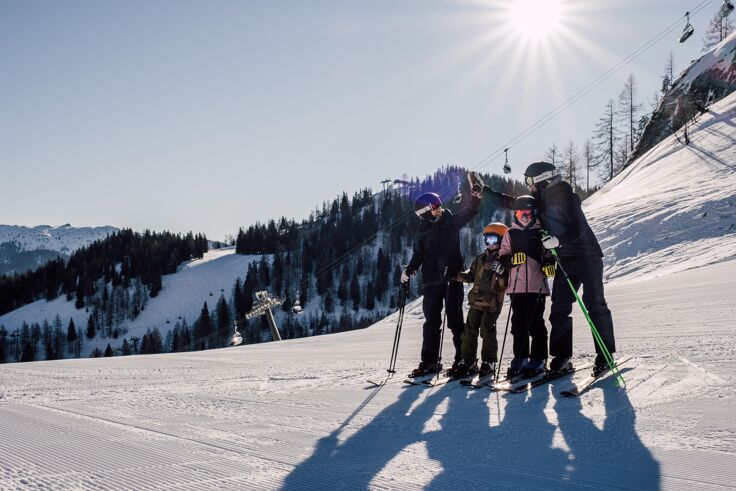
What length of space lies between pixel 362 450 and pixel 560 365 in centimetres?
286

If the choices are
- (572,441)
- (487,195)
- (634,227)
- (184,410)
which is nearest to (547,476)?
(572,441)

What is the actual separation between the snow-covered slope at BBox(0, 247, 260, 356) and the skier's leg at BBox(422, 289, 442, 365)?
13168 centimetres

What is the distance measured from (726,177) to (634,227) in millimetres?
7514

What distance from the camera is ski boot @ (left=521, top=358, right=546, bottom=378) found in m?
5.25

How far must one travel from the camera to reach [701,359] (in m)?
5.06

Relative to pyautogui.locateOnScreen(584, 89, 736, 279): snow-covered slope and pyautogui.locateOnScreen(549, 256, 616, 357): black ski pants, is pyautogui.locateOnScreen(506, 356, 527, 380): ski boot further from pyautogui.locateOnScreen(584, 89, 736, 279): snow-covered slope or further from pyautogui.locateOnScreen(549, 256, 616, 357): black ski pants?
pyautogui.locateOnScreen(584, 89, 736, 279): snow-covered slope

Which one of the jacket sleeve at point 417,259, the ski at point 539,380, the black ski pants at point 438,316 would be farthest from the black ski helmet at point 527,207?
the ski at point 539,380

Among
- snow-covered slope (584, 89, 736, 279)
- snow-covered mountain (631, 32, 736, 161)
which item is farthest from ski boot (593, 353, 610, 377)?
snow-covered mountain (631, 32, 736, 161)

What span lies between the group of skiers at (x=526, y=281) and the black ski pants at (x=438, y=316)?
0.04 ft

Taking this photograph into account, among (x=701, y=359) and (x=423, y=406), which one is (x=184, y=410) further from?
(x=701, y=359)

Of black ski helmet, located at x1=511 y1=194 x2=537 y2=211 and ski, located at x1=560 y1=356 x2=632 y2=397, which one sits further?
black ski helmet, located at x1=511 y1=194 x2=537 y2=211

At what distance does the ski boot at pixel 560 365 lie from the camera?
5151 millimetres

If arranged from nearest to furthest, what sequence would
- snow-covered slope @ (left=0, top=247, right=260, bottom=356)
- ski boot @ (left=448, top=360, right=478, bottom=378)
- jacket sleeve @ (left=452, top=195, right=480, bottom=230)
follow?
1. ski boot @ (left=448, top=360, right=478, bottom=378)
2. jacket sleeve @ (left=452, top=195, right=480, bottom=230)
3. snow-covered slope @ (left=0, top=247, right=260, bottom=356)

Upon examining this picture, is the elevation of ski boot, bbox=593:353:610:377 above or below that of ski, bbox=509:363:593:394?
above
